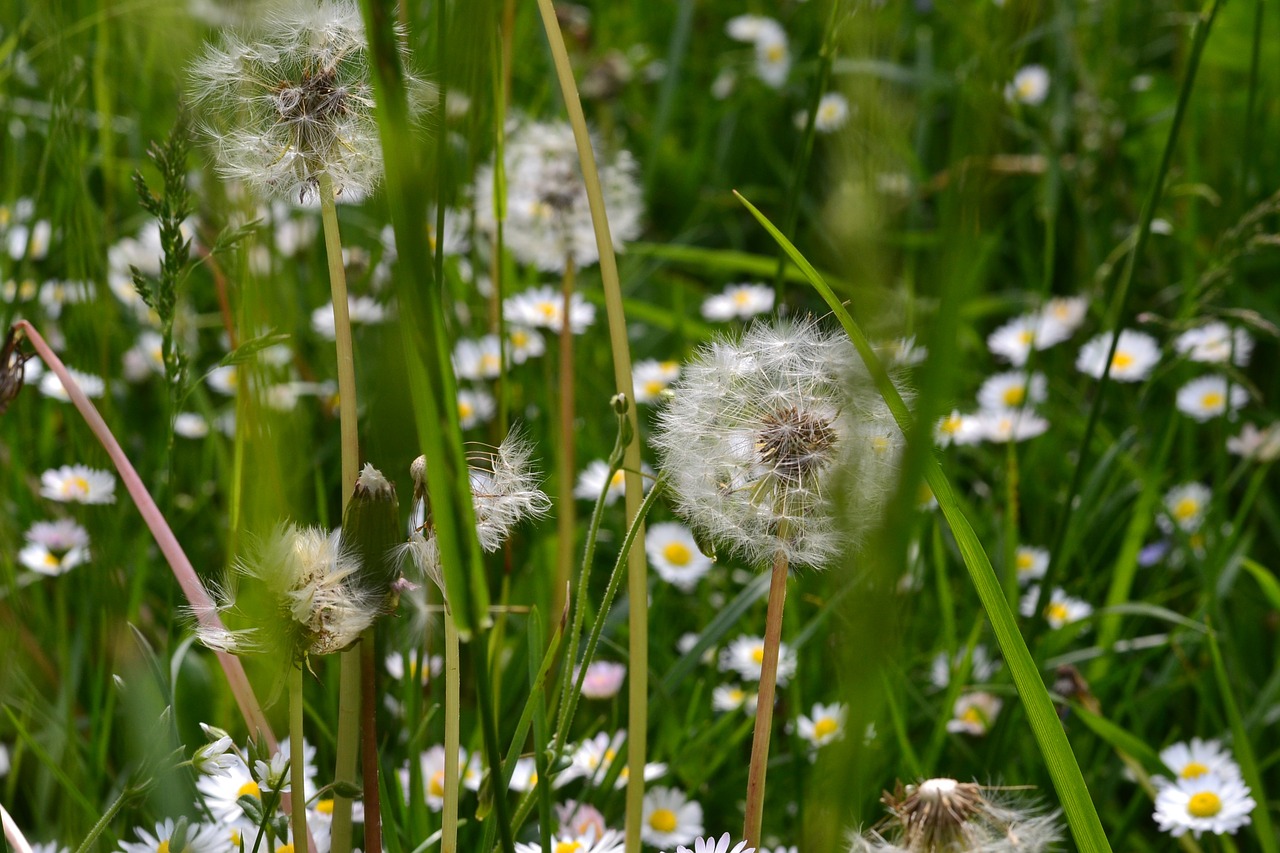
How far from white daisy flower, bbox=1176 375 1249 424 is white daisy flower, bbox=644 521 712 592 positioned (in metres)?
0.76

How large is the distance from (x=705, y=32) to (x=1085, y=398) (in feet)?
5.42

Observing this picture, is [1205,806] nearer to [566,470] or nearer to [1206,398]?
[566,470]

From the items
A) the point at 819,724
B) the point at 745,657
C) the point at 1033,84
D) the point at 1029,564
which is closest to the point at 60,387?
the point at 745,657

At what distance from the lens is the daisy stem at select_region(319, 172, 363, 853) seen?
0.62 m

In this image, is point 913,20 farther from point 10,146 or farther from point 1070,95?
point 10,146

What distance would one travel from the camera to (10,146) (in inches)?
65.2

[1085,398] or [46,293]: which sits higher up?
[1085,398]

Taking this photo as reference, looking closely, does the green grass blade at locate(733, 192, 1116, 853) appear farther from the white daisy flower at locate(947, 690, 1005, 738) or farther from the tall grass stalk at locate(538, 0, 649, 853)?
the white daisy flower at locate(947, 690, 1005, 738)

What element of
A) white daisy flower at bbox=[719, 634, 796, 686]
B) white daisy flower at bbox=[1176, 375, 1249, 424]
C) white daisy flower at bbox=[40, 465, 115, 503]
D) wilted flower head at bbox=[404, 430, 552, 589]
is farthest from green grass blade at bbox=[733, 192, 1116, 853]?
white daisy flower at bbox=[1176, 375, 1249, 424]

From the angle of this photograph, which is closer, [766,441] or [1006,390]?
[766,441]

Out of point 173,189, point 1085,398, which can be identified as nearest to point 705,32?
point 1085,398

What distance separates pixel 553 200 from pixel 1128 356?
1020mm

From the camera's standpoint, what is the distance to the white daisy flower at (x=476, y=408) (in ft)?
5.52

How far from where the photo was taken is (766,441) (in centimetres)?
70
